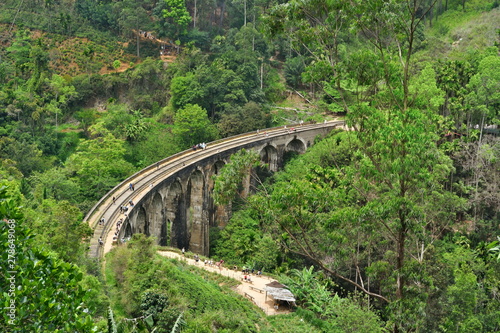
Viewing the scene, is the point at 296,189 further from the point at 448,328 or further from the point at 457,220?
the point at 457,220

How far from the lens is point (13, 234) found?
10.7 m

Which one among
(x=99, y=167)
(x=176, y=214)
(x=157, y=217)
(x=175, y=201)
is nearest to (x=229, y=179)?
(x=157, y=217)

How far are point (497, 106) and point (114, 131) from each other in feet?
129

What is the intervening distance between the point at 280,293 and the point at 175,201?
56.5 feet

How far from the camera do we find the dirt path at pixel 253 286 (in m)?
31.8

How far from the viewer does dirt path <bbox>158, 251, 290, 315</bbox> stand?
104ft

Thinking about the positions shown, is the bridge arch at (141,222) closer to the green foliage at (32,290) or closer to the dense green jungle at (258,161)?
the dense green jungle at (258,161)

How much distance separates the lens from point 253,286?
35062mm

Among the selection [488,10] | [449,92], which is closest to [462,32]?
[488,10]

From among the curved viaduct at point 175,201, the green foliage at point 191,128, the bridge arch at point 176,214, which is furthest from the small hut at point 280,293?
the green foliage at point 191,128

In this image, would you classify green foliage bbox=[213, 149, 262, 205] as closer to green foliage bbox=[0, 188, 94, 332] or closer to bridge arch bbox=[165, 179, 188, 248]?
green foliage bbox=[0, 188, 94, 332]

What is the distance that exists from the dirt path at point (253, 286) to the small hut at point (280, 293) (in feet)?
1.80

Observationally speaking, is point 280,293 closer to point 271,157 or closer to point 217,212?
point 217,212

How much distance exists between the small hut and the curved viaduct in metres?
10.2
